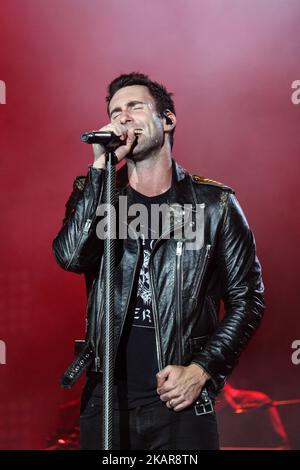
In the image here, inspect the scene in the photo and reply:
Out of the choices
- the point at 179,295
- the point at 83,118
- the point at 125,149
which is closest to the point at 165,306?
the point at 179,295

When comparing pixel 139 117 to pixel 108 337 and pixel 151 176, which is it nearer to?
pixel 151 176

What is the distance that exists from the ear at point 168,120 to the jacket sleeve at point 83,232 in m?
0.50

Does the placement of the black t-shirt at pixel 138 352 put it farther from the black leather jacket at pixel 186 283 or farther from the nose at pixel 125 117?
the nose at pixel 125 117

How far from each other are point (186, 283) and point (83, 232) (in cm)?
37

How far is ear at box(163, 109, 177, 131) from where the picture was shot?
8.02 feet

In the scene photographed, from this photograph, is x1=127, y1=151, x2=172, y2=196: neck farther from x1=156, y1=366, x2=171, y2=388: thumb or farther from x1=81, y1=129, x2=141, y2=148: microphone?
x1=156, y1=366, x2=171, y2=388: thumb

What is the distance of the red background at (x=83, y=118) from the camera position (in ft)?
11.1

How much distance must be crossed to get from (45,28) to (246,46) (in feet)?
3.52

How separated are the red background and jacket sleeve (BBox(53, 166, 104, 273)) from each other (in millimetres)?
1372

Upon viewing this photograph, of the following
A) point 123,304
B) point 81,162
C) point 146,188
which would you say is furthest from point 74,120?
point 123,304

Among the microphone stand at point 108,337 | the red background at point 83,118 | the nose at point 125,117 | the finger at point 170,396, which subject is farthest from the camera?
the red background at point 83,118

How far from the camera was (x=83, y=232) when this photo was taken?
2.05m

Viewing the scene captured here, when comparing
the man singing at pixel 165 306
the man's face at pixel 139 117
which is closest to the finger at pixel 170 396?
the man singing at pixel 165 306

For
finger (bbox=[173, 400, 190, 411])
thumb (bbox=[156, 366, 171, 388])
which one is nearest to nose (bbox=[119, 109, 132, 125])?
thumb (bbox=[156, 366, 171, 388])
